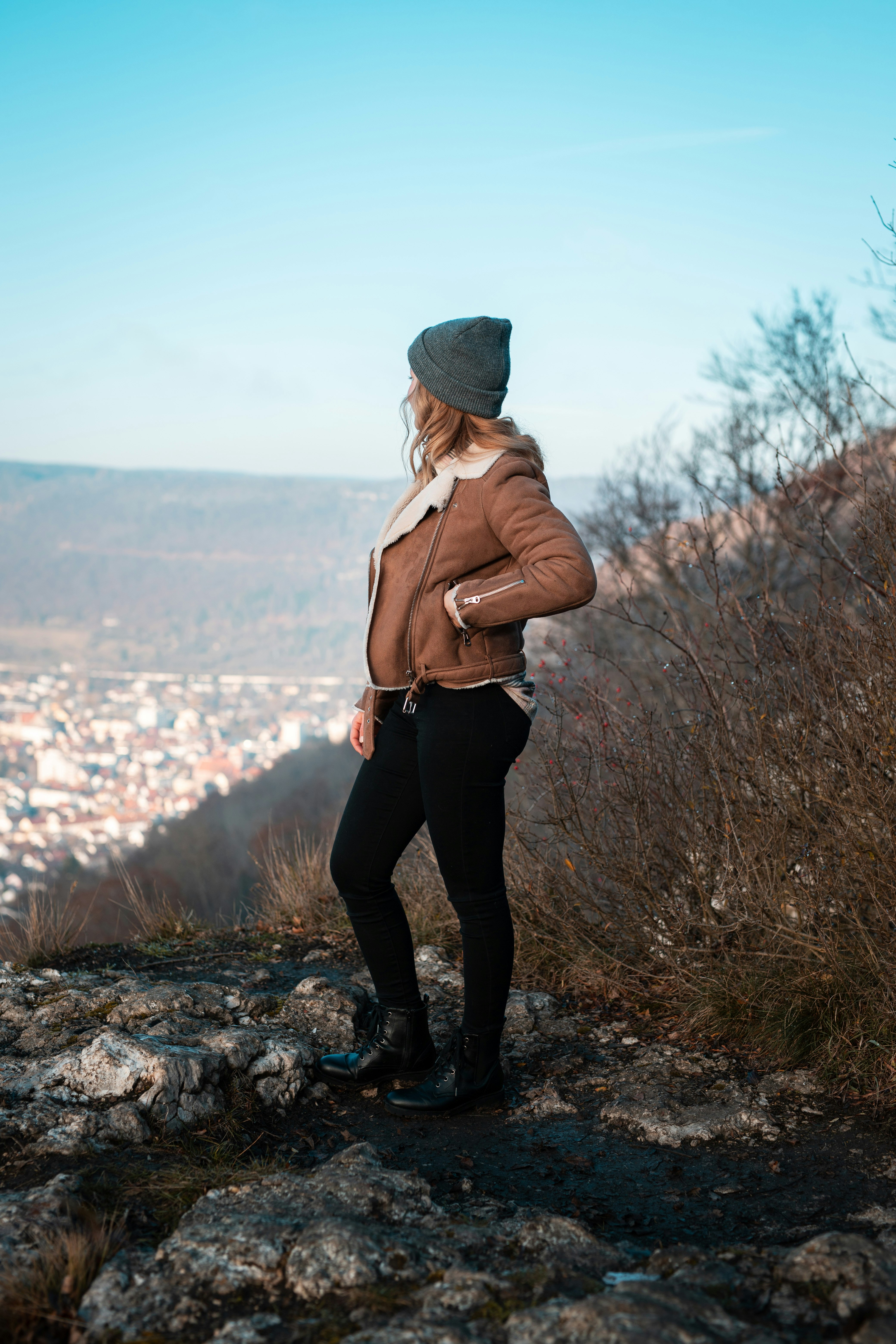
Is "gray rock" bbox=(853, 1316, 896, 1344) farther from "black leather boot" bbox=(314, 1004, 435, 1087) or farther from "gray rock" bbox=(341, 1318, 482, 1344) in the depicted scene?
"black leather boot" bbox=(314, 1004, 435, 1087)

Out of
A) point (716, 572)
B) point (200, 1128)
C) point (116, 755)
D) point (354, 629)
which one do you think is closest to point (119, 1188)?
point (200, 1128)

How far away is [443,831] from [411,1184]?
2.76 ft

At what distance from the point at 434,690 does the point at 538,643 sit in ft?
61.1

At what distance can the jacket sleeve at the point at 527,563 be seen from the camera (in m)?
2.23

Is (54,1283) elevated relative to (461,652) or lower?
lower

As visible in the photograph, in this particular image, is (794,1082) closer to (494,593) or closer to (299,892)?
(494,593)

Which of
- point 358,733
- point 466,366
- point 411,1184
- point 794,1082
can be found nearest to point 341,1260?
point 411,1184

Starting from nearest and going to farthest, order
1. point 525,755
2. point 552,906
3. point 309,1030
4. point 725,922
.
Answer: point 309,1030 < point 725,922 < point 552,906 < point 525,755

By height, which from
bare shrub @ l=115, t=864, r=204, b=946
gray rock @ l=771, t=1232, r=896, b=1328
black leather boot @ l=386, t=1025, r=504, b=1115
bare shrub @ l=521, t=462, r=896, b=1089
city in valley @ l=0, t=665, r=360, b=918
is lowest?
city in valley @ l=0, t=665, r=360, b=918

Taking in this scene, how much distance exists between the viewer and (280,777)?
1633 inches

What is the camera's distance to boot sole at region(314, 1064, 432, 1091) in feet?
8.97

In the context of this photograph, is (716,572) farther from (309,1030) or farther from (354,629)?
(354,629)

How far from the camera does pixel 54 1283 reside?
58.4 inches

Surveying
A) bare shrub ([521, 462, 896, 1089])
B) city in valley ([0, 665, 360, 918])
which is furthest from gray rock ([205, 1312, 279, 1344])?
city in valley ([0, 665, 360, 918])
